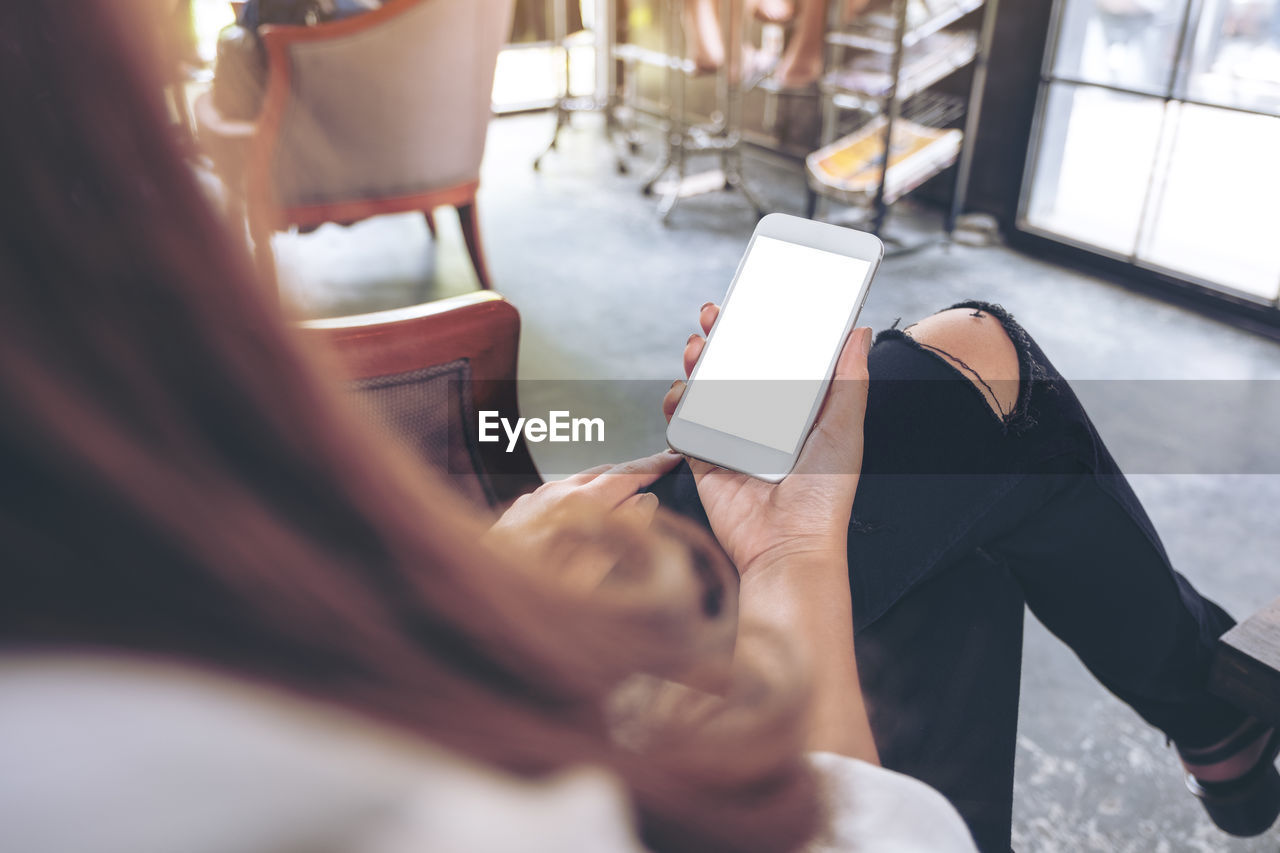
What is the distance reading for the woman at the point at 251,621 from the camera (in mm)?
236

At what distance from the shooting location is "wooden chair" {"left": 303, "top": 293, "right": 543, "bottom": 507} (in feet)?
2.86

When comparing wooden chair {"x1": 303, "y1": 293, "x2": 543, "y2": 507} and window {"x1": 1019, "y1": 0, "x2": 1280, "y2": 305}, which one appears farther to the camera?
window {"x1": 1019, "y1": 0, "x2": 1280, "y2": 305}

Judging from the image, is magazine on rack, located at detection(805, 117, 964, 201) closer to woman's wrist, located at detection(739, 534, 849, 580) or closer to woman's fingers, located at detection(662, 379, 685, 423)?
woman's fingers, located at detection(662, 379, 685, 423)

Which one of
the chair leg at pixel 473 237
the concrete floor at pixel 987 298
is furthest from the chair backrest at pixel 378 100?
the concrete floor at pixel 987 298

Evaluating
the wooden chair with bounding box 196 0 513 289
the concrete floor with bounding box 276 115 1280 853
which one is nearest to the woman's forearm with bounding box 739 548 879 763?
the concrete floor with bounding box 276 115 1280 853

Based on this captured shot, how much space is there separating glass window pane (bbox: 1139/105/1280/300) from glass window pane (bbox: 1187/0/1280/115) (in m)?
0.06

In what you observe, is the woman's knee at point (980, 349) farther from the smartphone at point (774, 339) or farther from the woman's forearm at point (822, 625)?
the woman's forearm at point (822, 625)

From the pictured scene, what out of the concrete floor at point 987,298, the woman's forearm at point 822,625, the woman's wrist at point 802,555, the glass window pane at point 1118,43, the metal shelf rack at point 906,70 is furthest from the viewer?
the metal shelf rack at point 906,70

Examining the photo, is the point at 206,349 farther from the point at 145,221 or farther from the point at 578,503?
the point at 578,503

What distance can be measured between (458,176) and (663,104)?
2670 mm

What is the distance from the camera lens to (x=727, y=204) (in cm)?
361

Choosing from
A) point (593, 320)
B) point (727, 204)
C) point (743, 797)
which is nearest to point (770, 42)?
point (727, 204)

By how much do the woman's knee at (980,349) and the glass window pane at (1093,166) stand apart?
2.39 m

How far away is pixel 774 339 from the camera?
79cm
